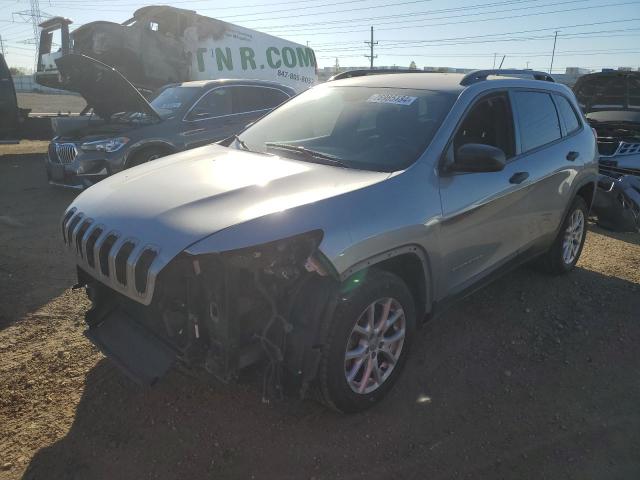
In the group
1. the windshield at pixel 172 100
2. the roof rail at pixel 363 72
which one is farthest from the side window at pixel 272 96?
the roof rail at pixel 363 72

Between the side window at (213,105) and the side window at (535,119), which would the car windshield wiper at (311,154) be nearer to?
the side window at (535,119)

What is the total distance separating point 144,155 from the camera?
7207 millimetres

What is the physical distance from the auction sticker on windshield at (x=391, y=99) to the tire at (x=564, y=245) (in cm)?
219

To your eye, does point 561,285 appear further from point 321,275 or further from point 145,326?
point 145,326

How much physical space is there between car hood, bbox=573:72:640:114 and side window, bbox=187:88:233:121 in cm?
587

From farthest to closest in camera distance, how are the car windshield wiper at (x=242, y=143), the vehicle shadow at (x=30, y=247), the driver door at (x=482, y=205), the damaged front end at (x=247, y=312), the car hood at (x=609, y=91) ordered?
the car hood at (x=609, y=91) < the vehicle shadow at (x=30, y=247) < the car windshield wiper at (x=242, y=143) < the driver door at (x=482, y=205) < the damaged front end at (x=247, y=312)

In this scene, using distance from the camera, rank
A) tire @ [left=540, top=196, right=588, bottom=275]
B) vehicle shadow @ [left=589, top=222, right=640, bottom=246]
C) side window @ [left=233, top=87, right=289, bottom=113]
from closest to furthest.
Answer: tire @ [left=540, top=196, right=588, bottom=275] → vehicle shadow @ [left=589, top=222, right=640, bottom=246] → side window @ [left=233, top=87, right=289, bottom=113]

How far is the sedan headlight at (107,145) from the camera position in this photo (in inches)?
277

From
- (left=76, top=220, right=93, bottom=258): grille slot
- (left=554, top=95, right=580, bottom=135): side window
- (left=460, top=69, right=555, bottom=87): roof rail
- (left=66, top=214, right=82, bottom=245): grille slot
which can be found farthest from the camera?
(left=554, top=95, right=580, bottom=135): side window

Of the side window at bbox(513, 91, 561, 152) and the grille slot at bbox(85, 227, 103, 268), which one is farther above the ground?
the side window at bbox(513, 91, 561, 152)

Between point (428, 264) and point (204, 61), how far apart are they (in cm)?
1322

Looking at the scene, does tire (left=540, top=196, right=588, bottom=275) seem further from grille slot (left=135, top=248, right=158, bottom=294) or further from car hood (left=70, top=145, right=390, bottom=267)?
grille slot (left=135, top=248, right=158, bottom=294)

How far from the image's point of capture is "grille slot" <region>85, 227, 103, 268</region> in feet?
8.41

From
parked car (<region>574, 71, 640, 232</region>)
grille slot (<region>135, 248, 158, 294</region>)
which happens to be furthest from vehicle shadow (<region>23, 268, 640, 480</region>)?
parked car (<region>574, 71, 640, 232</region>)
